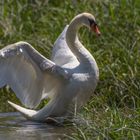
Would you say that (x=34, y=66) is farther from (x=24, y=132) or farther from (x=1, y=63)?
(x=24, y=132)

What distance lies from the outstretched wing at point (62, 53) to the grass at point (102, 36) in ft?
1.38

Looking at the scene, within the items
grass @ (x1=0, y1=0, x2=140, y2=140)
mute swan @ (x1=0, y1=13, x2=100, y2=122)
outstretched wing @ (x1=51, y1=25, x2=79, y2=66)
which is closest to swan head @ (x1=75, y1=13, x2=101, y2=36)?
mute swan @ (x1=0, y1=13, x2=100, y2=122)

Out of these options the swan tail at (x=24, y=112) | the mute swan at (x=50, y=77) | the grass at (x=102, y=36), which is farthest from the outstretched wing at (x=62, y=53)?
the swan tail at (x=24, y=112)

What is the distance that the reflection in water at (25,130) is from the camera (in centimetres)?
789

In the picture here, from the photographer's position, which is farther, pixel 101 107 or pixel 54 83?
pixel 54 83

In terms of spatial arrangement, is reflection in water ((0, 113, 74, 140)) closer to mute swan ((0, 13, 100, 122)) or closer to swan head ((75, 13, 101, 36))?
mute swan ((0, 13, 100, 122))

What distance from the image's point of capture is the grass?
9312 millimetres

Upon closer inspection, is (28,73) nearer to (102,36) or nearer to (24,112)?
(24,112)

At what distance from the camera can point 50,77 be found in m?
8.98

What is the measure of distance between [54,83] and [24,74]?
1.14 ft

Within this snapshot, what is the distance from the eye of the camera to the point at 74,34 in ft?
30.2

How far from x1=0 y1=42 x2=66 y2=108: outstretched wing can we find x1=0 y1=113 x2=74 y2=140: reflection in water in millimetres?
273

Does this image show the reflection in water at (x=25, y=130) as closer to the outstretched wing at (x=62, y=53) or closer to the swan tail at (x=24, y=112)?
the swan tail at (x=24, y=112)

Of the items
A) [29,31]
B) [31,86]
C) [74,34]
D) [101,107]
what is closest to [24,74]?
[31,86]
